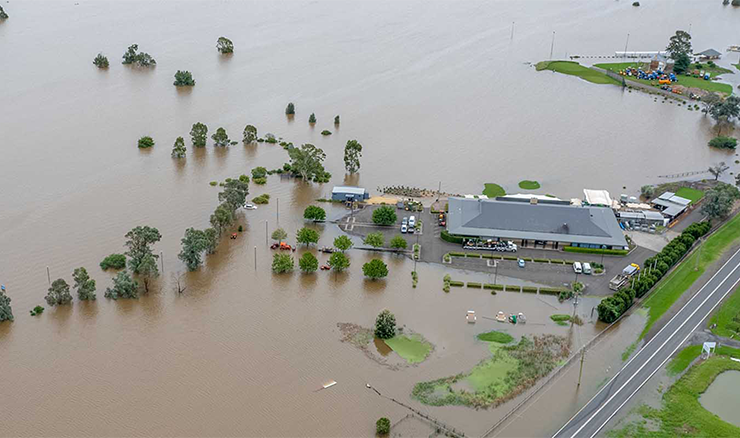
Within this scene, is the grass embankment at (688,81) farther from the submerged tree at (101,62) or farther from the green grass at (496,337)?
the submerged tree at (101,62)

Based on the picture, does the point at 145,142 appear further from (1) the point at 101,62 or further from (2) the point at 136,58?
(2) the point at 136,58

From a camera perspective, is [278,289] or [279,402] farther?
[278,289]

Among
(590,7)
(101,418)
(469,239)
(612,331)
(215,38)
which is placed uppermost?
(590,7)

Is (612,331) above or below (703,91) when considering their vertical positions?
below

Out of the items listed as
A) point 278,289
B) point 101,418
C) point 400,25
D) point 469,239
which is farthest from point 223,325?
point 400,25

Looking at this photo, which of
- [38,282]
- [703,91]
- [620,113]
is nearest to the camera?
[38,282]

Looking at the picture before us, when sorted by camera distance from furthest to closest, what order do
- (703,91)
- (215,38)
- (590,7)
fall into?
(590,7) < (215,38) < (703,91)

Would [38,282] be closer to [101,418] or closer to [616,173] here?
[101,418]
